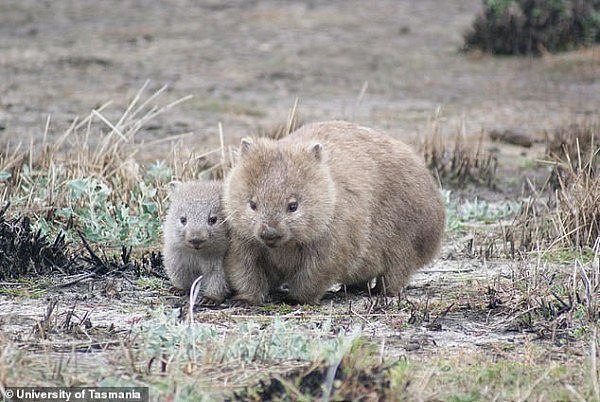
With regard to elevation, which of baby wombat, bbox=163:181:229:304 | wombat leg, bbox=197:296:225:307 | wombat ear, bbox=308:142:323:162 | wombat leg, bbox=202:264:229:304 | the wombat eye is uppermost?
wombat ear, bbox=308:142:323:162

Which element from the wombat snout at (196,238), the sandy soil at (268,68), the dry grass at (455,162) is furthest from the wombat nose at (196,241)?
the sandy soil at (268,68)

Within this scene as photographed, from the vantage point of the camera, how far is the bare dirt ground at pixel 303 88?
7020mm

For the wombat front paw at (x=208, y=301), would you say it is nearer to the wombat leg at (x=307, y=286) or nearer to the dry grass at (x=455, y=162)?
the wombat leg at (x=307, y=286)

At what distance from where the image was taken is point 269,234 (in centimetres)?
704

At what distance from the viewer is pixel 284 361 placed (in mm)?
5953

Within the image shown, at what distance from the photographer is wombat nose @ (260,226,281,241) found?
7.03m

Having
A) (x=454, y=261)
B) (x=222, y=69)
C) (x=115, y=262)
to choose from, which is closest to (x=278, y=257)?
(x=115, y=262)

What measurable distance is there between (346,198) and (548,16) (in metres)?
12.1

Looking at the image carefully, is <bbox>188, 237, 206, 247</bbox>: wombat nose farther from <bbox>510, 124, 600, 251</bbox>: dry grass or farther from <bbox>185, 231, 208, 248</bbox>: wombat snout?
<bbox>510, 124, 600, 251</bbox>: dry grass

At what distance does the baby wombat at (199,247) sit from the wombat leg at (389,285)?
1086 millimetres

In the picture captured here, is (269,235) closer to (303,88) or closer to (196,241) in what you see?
(196,241)

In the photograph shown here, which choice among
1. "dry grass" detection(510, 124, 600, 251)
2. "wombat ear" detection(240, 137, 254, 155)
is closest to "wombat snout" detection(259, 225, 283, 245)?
"wombat ear" detection(240, 137, 254, 155)

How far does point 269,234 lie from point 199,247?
0.62 m

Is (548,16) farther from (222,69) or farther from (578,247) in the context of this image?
(578,247)
